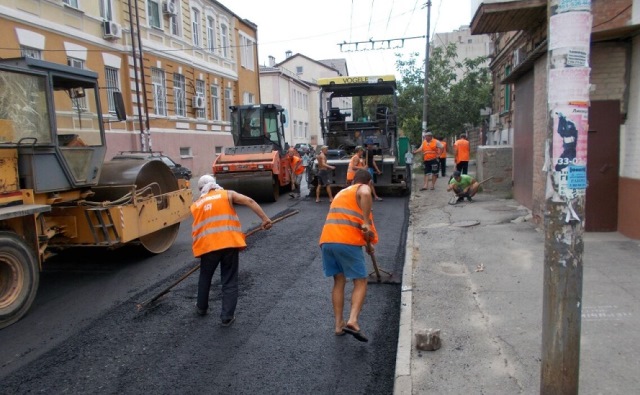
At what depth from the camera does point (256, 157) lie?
13586 mm

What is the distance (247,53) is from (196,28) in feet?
22.3

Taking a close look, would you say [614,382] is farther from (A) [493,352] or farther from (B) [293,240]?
(B) [293,240]

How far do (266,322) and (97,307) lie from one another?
1981 millimetres

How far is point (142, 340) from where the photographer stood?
4.77 metres

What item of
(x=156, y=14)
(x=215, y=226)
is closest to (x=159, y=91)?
(x=156, y=14)

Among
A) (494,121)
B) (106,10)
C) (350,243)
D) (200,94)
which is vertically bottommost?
(350,243)

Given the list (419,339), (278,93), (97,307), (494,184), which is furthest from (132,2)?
(278,93)

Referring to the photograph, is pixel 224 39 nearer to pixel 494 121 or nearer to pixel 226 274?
pixel 494 121

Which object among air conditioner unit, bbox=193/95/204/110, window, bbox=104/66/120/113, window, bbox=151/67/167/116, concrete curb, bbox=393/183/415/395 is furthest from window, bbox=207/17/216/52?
concrete curb, bbox=393/183/415/395

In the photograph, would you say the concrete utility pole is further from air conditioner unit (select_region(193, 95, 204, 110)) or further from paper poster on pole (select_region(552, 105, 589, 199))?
air conditioner unit (select_region(193, 95, 204, 110))

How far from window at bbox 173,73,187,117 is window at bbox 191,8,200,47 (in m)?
2.39

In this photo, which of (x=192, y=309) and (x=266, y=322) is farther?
(x=192, y=309)

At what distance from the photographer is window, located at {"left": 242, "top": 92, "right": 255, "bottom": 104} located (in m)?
30.1

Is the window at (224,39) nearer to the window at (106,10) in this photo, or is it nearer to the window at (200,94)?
the window at (200,94)
